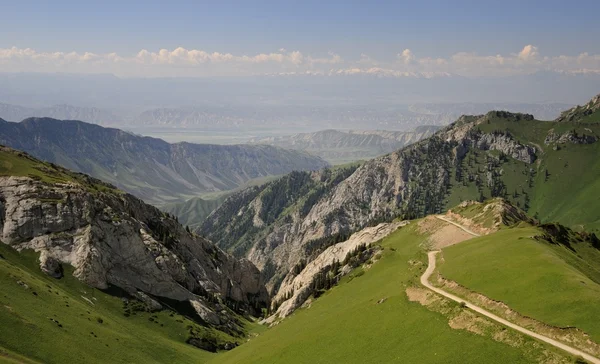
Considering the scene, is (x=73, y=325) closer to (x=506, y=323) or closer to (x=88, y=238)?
(x=88, y=238)

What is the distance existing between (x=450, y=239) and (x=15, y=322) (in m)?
110

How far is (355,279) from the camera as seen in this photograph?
139 meters

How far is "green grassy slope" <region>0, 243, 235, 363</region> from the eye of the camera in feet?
263

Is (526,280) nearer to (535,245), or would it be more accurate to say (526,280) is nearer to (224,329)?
(535,245)

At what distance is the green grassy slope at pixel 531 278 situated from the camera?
57031mm

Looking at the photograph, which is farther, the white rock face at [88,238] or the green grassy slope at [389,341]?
the white rock face at [88,238]

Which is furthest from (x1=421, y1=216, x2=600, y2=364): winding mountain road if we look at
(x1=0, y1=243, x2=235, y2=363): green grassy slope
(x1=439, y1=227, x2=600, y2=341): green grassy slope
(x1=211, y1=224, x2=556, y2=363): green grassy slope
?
(x1=0, y1=243, x2=235, y2=363): green grassy slope

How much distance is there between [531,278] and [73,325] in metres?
86.5

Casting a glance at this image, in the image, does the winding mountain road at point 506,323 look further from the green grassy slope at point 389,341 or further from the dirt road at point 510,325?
the green grassy slope at point 389,341

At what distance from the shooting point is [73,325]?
3708 inches

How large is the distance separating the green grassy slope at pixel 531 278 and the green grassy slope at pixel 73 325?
6728cm

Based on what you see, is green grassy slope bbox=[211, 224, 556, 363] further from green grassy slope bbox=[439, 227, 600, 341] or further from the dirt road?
green grassy slope bbox=[439, 227, 600, 341]

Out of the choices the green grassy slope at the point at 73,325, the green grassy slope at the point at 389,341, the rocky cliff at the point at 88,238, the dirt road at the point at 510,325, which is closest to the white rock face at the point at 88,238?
the rocky cliff at the point at 88,238

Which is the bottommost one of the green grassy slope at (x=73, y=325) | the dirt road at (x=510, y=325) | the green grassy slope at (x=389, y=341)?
the green grassy slope at (x=73, y=325)
